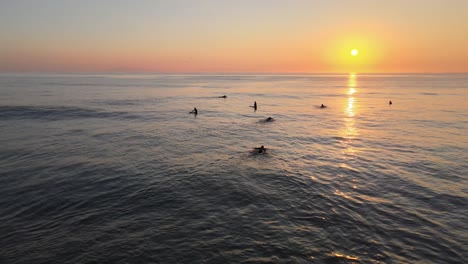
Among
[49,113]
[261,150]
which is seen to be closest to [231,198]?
[261,150]

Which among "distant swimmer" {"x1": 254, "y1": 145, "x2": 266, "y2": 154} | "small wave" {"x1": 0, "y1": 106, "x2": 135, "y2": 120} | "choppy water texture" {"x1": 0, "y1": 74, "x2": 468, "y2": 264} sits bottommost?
Result: "choppy water texture" {"x1": 0, "y1": 74, "x2": 468, "y2": 264}

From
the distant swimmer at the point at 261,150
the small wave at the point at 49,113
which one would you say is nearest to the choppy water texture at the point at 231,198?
the distant swimmer at the point at 261,150

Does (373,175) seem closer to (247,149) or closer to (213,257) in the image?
(247,149)

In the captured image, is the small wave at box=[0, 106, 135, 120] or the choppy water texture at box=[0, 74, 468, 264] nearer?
the choppy water texture at box=[0, 74, 468, 264]

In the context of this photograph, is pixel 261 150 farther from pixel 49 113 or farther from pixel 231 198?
pixel 49 113

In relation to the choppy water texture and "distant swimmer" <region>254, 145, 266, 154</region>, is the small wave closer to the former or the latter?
the choppy water texture

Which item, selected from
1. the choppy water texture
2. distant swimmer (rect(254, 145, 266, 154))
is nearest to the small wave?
the choppy water texture

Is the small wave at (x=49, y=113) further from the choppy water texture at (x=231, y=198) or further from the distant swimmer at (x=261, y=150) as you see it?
the distant swimmer at (x=261, y=150)

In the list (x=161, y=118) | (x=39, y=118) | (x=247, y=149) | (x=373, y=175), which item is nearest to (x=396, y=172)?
(x=373, y=175)

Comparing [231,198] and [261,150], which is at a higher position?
[261,150]

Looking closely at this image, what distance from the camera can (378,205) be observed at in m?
20.2

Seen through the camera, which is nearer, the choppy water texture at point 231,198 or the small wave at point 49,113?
the choppy water texture at point 231,198

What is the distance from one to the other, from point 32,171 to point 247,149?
75.0ft

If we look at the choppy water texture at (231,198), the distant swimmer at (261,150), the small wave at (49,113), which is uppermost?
the small wave at (49,113)
